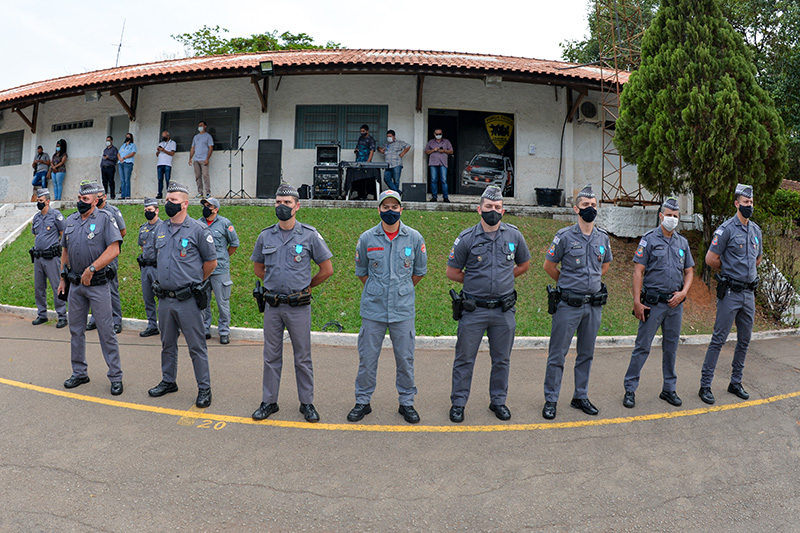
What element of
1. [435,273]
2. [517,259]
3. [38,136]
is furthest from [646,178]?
[38,136]

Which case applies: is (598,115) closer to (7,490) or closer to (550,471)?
(550,471)

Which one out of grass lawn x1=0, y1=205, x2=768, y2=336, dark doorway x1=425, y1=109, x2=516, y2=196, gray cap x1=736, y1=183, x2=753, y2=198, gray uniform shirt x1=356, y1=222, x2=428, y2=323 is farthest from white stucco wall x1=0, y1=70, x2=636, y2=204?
gray uniform shirt x1=356, y1=222, x2=428, y2=323

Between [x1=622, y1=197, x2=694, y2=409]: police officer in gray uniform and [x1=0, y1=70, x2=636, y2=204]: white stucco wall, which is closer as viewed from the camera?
[x1=622, y1=197, x2=694, y2=409]: police officer in gray uniform

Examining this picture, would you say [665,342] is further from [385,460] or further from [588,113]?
[588,113]

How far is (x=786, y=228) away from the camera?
12.1 m

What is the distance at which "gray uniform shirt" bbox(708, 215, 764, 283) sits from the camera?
18.3ft

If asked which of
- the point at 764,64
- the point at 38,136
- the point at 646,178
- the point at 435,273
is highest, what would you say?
the point at 764,64

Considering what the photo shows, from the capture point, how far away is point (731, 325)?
551 cm

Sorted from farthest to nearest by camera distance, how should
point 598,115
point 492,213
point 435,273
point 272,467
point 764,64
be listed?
1. point 764,64
2. point 598,115
3. point 435,273
4. point 492,213
5. point 272,467

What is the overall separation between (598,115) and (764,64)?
12612 mm

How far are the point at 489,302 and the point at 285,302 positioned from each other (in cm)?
185

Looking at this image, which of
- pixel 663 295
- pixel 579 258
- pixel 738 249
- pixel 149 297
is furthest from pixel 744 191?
pixel 149 297

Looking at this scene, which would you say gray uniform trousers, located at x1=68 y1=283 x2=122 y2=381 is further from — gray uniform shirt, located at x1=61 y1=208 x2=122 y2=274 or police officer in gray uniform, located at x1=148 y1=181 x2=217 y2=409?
police officer in gray uniform, located at x1=148 y1=181 x2=217 y2=409

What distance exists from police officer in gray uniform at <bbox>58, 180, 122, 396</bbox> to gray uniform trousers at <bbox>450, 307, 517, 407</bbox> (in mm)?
3386
